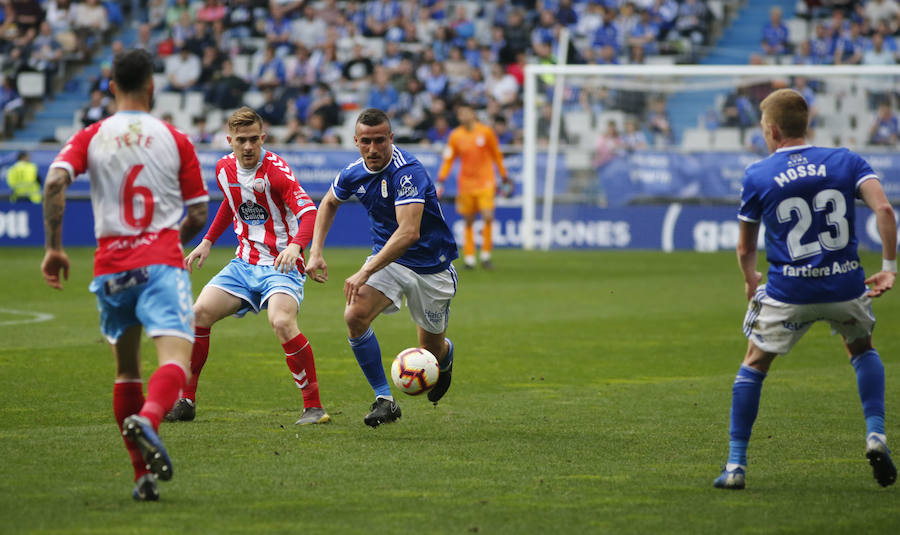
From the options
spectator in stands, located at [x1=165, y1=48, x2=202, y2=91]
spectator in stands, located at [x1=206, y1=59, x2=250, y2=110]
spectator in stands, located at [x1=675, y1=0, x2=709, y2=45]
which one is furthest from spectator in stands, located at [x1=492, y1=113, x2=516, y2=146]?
spectator in stands, located at [x1=165, y1=48, x2=202, y2=91]

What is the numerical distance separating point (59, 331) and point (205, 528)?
792 cm

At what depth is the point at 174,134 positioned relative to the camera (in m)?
5.30

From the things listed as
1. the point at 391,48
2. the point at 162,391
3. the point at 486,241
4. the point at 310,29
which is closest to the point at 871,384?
→ the point at 162,391

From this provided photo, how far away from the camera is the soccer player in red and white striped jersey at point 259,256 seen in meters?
7.44

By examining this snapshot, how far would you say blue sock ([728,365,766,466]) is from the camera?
564 cm

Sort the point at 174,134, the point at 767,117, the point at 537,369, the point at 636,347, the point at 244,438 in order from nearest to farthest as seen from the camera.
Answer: the point at 174,134
the point at 767,117
the point at 244,438
the point at 537,369
the point at 636,347

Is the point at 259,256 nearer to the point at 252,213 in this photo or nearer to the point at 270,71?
the point at 252,213

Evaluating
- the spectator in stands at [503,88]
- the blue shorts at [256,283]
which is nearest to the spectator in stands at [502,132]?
the spectator in stands at [503,88]

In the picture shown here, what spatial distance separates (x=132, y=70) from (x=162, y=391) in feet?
4.52

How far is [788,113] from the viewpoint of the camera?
18.4 ft

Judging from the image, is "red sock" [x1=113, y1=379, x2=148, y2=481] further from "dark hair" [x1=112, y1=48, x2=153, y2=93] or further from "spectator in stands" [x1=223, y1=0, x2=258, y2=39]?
"spectator in stands" [x1=223, y1=0, x2=258, y2=39]

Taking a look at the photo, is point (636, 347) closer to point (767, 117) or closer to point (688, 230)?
point (767, 117)

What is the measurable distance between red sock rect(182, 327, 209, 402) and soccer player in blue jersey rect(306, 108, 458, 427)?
846 mm

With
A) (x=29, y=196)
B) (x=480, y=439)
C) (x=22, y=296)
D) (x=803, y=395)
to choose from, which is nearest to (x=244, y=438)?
(x=480, y=439)
